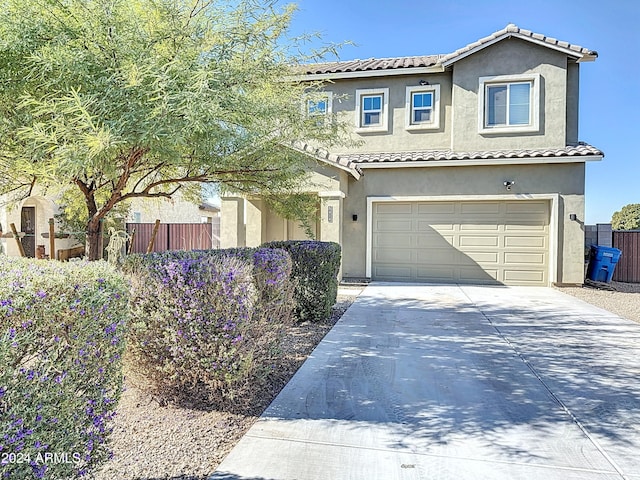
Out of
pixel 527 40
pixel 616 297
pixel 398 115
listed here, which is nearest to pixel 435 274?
pixel 616 297

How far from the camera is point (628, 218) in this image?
3111 cm

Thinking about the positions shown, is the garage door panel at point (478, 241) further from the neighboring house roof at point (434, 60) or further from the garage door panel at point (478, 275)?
the neighboring house roof at point (434, 60)

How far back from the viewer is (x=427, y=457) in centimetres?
341

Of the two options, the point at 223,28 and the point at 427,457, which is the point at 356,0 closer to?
the point at 223,28

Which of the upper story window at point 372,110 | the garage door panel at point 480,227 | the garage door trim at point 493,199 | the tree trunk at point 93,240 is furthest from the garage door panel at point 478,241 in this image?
the tree trunk at point 93,240

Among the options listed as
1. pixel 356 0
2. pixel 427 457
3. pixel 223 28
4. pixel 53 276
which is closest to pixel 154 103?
pixel 223 28

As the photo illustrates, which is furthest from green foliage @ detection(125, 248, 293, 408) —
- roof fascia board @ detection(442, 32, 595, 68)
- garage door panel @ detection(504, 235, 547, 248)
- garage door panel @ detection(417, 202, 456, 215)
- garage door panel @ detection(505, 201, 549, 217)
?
roof fascia board @ detection(442, 32, 595, 68)

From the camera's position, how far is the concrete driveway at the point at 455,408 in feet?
10.8

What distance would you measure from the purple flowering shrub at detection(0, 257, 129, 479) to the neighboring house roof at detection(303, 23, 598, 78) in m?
11.9

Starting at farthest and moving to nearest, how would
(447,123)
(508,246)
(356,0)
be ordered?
(447,123), (508,246), (356,0)

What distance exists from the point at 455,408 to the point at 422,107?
1289 centimetres

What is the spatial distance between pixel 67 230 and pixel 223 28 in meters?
14.6

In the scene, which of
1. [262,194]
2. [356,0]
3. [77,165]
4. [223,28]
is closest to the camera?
[77,165]

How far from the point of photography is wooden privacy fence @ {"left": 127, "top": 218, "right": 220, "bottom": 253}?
17625 millimetres
